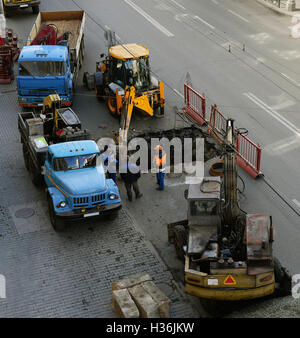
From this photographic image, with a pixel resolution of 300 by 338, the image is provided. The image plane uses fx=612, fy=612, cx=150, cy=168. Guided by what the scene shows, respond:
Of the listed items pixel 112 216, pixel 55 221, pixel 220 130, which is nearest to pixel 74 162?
pixel 55 221

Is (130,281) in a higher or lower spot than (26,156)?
lower

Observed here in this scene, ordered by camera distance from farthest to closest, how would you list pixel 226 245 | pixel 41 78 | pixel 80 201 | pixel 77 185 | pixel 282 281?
pixel 41 78, pixel 77 185, pixel 80 201, pixel 226 245, pixel 282 281

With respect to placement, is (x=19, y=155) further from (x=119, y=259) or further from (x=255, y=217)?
(x=255, y=217)

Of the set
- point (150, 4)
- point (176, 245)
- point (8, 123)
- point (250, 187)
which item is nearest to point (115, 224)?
point (176, 245)

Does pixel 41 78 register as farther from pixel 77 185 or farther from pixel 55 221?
pixel 55 221

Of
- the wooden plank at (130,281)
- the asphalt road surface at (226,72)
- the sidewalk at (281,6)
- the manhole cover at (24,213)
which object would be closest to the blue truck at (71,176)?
the manhole cover at (24,213)

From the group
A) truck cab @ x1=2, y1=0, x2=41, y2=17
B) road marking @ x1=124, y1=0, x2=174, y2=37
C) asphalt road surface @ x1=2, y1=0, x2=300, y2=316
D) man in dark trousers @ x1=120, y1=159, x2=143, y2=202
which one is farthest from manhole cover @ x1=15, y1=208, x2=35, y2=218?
truck cab @ x1=2, y1=0, x2=41, y2=17

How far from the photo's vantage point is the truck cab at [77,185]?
18031 millimetres

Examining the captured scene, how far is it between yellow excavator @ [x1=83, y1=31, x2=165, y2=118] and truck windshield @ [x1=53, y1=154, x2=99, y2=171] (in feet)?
19.3

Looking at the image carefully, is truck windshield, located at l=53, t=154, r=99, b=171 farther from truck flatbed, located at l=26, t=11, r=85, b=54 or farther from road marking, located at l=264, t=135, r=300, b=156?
truck flatbed, located at l=26, t=11, r=85, b=54

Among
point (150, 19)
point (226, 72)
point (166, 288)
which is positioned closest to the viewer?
point (166, 288)

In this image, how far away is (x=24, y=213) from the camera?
1975 cm

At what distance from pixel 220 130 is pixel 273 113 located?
127 inches

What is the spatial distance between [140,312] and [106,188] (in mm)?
4884
